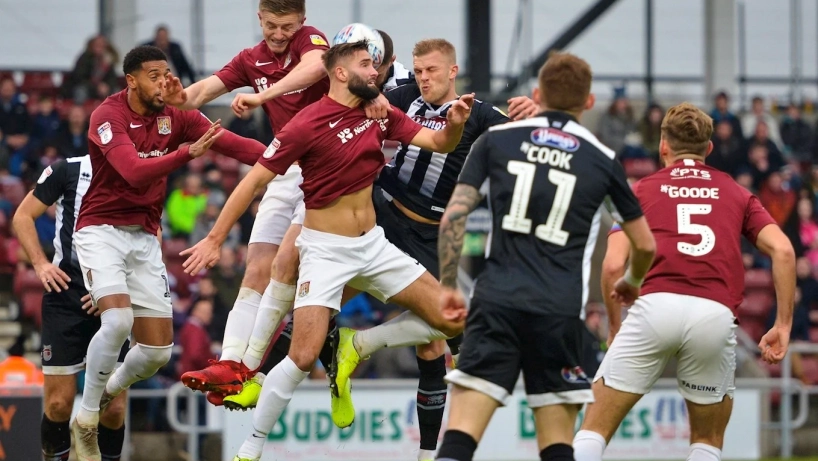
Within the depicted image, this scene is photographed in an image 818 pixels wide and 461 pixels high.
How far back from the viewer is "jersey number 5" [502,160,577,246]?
6328 mm

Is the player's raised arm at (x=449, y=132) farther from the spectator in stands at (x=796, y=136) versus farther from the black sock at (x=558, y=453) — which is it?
the spectator in stands at (x=796, y=136)

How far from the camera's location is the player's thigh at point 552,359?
6.32 meters

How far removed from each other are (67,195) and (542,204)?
14.6 feet

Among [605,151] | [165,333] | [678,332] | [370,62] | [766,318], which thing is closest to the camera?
[605,151]

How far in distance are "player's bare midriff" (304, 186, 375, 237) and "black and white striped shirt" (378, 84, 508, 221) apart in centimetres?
83

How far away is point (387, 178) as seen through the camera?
8969mm

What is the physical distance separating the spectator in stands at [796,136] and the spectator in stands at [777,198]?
273cm

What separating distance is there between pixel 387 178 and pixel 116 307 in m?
2.15

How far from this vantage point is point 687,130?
757 centimetres

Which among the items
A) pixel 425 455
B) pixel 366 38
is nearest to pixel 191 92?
pixel 366 38

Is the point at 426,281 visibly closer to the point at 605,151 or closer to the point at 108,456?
the point at 605,151

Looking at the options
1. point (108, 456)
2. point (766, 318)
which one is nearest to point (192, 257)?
point (108, 456)

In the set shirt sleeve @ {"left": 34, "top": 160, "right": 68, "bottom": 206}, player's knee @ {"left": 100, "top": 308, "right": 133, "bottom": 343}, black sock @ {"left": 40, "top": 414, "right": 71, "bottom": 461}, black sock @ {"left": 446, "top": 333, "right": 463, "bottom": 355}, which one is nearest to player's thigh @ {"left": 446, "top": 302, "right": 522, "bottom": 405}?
black sock @ {"left": 446, "top": 333, "right": 463, "bottom": 355}

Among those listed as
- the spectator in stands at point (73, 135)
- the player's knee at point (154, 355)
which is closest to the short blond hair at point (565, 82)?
the player's knee at point (154, 355)
